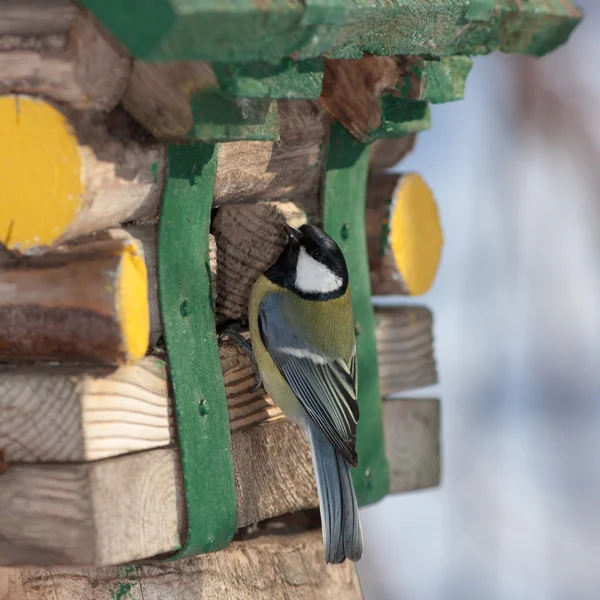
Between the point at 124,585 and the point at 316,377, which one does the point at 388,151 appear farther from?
the point at 124,585

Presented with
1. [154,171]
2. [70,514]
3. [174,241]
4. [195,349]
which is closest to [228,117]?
[154,171]

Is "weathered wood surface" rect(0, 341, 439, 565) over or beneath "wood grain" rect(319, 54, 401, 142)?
beneath

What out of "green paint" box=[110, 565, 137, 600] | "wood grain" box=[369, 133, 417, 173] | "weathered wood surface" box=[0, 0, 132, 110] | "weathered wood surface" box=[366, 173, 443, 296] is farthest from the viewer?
"wood grain" box=[369, 133, 417, 173]

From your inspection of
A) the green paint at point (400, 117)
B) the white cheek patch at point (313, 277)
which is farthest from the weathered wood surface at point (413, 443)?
the green paint at point (400, 117)

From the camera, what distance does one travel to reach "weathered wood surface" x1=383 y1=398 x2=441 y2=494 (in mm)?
3090

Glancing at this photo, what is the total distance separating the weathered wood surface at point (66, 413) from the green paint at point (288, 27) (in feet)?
1.89

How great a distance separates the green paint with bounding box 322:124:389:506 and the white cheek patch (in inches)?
2.4

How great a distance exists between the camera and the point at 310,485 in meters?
2.67

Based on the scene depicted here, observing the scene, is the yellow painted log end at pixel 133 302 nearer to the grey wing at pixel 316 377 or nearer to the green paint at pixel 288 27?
the green paint at pixel 288 27

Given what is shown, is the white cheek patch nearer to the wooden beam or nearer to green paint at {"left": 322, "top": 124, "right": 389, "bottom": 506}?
Result: green paint at {"left": 322, "top": 124, "right": 389, "bottom": 506}

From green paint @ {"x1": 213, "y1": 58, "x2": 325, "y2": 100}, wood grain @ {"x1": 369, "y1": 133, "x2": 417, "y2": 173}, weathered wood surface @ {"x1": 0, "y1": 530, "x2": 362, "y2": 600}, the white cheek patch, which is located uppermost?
wood grain @ {"x1": 369, "y1": 133, "x2": 417, "y2": 173}

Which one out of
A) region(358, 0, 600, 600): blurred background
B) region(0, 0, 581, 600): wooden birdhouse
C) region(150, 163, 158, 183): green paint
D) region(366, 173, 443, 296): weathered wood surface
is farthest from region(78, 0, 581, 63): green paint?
region(358, 0, 600, 600): blurred background

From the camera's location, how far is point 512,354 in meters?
5.20

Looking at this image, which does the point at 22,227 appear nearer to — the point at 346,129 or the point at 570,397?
the point at 346,129
